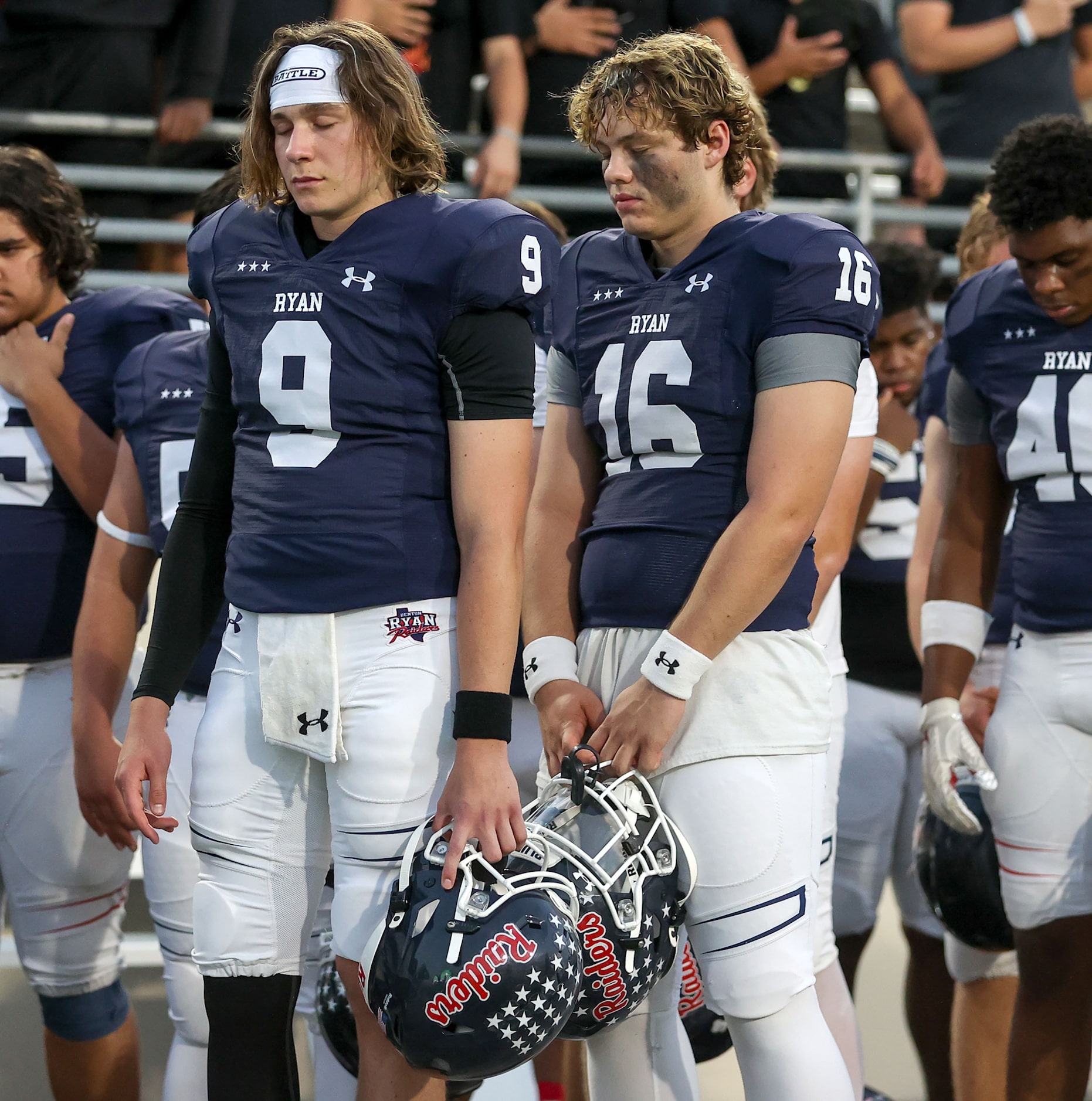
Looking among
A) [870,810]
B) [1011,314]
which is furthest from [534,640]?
[870,810]

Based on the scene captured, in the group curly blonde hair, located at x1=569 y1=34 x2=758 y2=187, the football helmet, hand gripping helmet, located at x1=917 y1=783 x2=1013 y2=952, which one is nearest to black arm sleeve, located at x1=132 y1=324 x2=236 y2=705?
curly blonde hair, located at x1=569 y1=34 x2=758 y2=187

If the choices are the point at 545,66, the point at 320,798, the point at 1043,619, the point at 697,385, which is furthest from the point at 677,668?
the point at 545,66

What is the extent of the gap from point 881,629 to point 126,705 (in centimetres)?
151

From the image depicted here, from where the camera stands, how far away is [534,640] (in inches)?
77.4

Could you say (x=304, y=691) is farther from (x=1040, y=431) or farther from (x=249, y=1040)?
(x=1040, y=431)

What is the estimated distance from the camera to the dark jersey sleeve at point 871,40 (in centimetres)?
447

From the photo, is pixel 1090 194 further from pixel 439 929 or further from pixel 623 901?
pixel 439 929

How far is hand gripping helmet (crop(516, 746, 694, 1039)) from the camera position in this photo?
5.56ft

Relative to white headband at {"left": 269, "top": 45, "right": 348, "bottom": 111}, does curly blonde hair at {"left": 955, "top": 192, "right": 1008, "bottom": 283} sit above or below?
below

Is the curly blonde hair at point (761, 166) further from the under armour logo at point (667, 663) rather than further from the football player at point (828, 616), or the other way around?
the under armour logo at point (667, 663)

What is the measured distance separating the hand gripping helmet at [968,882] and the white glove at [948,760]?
59 millimetres

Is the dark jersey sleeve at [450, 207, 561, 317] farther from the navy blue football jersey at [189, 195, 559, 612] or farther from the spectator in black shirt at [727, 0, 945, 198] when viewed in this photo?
the spectator in black shirt at [727, 0, 945, 198]

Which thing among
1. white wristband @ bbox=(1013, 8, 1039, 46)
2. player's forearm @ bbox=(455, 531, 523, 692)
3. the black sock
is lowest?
the black sock

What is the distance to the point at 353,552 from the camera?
1.75 m
